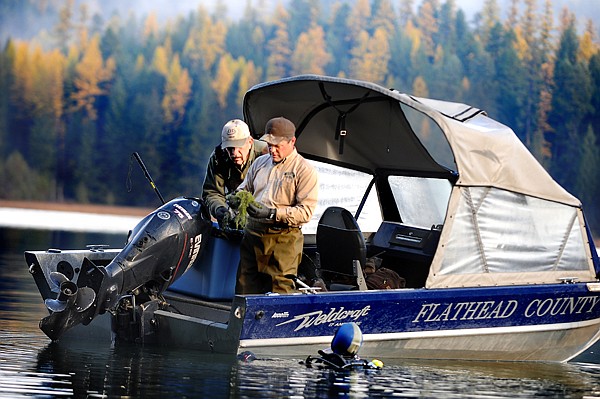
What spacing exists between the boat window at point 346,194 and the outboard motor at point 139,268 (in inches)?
98.5

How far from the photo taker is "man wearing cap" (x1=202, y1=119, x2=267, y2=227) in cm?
984

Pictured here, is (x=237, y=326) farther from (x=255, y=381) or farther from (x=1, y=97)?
(x=1, y=97)

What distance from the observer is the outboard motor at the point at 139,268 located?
897cm

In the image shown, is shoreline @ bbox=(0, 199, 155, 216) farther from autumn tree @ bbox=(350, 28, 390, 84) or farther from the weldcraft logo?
the weldcraft logo

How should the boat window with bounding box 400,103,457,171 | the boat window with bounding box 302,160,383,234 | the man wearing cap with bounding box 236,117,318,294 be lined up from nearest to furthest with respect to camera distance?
the man wearing cap with bounding box 236,117,318,294
the boat window with bounding box 400,103,457,171
the boat window with bounding box 302,160,383,234

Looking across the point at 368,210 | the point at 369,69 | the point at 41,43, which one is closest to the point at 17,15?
the point at 41,43

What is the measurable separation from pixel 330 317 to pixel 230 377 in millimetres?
1082

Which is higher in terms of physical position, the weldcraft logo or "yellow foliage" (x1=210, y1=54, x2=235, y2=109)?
"yellow foliage" (x1=210, y1=54, x2=235, y2=109)

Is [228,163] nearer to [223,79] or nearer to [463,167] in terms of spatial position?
[463,167]

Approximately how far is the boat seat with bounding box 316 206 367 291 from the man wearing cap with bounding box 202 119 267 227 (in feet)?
2.70

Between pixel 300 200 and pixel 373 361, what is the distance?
4.26 feet

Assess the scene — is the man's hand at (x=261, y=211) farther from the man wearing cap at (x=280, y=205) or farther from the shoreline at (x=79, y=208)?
the shoreline at (x=79, y=208)

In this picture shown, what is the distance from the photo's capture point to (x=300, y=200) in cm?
942

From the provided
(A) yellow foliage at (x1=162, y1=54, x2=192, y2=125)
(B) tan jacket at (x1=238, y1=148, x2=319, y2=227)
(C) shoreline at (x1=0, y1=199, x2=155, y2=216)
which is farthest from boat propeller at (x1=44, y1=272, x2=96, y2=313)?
(A) yellow foliage at (x1=162, y1=54, x2=192, y2=125)
